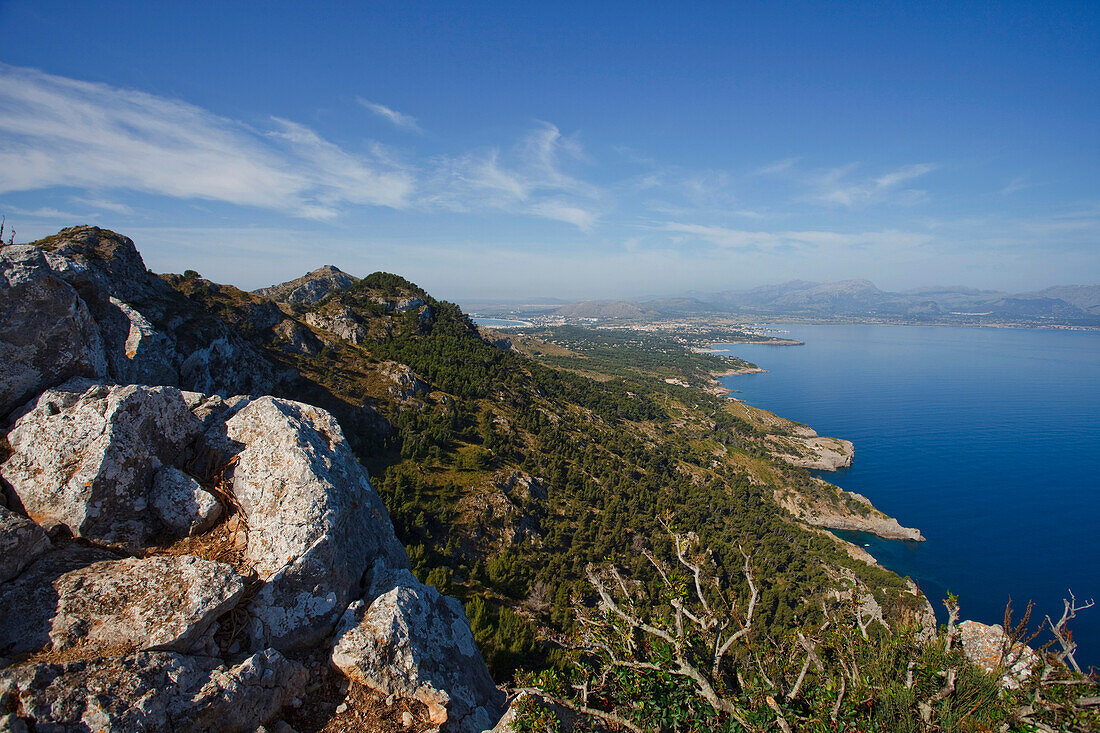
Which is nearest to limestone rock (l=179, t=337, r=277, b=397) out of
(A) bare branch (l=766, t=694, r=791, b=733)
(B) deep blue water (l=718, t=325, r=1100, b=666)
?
(A) bare branch (l=766, t=694, r=791, b=733)

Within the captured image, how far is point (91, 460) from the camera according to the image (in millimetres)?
7332

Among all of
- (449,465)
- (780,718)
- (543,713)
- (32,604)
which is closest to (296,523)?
Result: (32,604)

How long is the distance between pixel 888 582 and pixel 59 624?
73039 millimetres

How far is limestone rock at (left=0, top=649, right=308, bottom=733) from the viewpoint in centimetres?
507

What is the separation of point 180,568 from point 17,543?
1993 mm

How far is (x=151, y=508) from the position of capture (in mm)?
7785

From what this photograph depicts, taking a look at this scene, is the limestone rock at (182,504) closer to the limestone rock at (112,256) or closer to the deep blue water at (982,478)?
the limestone rock at (112,256)

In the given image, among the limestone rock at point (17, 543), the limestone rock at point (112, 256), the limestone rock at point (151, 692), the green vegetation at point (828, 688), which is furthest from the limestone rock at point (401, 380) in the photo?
the limestone rock at point (151, 692)

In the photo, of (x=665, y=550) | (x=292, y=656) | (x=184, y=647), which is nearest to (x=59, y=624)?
(x=184, y=647)

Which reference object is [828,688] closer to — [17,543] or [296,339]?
[17,543]

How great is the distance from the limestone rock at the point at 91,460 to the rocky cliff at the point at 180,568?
27mm

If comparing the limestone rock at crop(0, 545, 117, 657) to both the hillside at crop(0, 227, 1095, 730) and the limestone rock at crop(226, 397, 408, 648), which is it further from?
the limestone rock at crop(226, 397, 408, 648)

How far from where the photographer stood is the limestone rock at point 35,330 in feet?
25.8

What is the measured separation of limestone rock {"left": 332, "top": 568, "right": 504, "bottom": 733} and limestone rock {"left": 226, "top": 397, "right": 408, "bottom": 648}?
2.01 ft
